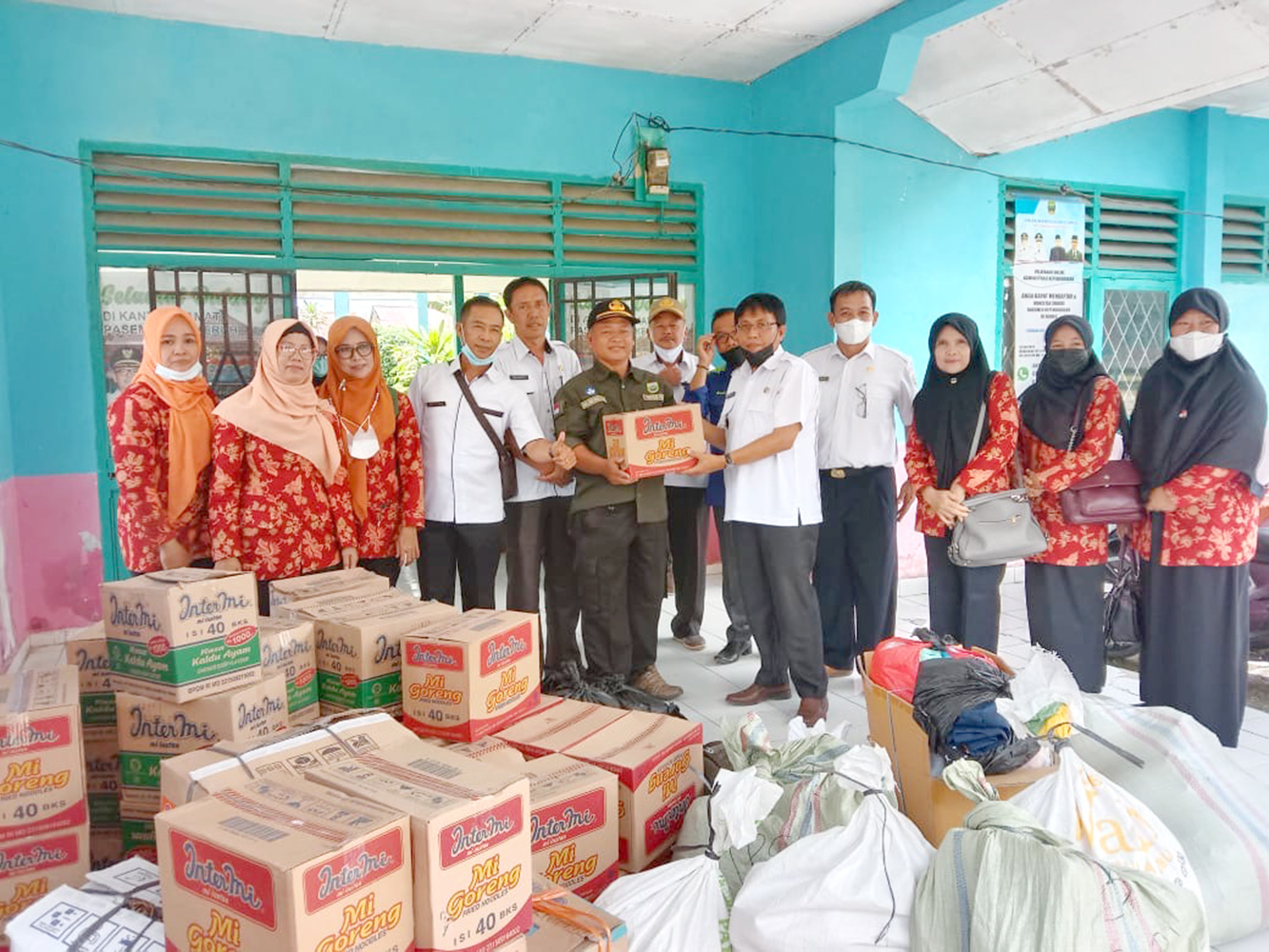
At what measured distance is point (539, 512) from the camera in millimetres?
3518

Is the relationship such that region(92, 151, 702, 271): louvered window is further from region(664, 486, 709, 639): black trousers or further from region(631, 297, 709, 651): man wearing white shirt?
region(664, 486, 709, 639): black trousers

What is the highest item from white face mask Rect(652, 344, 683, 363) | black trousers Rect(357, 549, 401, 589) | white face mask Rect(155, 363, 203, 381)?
white face mask Rect(652, 344, 683, 363)

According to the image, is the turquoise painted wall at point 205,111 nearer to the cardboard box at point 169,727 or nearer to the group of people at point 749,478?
the group of people at point 749,478

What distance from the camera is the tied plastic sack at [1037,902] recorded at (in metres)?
1.44

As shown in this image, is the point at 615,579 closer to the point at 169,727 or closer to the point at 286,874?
the point at 169,727

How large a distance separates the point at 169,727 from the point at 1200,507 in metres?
2.95

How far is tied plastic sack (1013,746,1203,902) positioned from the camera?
67.4 inches

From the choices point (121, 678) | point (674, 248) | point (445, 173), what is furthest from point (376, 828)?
point (674, 248)

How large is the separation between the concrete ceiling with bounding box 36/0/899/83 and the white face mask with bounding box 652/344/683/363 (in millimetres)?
1624

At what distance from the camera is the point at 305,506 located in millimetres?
2717

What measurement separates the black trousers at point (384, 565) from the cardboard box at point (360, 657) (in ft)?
2.78

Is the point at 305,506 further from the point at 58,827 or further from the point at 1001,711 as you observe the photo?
the point at 1001,711

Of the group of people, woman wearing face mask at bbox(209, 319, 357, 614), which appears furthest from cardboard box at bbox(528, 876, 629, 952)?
woman wearing face mask at bbox(209, 319, 357, 614)

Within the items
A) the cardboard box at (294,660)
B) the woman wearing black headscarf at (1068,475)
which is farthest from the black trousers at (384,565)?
the woman wearing black headscarf at (1068,475)
